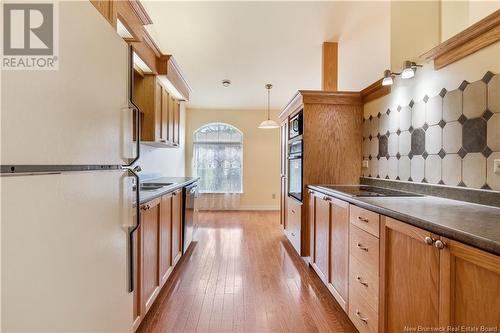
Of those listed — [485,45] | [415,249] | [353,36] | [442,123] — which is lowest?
[415,249]

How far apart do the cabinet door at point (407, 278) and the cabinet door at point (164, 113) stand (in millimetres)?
2560

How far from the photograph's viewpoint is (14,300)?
64 centimetres

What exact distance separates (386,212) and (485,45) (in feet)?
3.73

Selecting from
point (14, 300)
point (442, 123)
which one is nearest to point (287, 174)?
point (442, 123)

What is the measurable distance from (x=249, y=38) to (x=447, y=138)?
243cm

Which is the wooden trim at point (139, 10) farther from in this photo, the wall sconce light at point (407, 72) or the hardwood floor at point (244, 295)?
the hardwood floor at point (244, 295)

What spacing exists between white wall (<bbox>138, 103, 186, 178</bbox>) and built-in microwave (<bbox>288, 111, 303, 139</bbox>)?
1.98 metres

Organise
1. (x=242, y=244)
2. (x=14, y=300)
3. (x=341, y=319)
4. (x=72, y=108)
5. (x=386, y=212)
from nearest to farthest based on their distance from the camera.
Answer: (x=14, y=300) → (x=72, y=108) → (x=386, y=212) → (x=341, y=319) → (x=242, y=244)

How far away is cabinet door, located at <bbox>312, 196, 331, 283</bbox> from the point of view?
2256mm

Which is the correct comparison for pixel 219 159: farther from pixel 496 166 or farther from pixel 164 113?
pixel 496 166

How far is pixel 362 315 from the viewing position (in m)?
1.61

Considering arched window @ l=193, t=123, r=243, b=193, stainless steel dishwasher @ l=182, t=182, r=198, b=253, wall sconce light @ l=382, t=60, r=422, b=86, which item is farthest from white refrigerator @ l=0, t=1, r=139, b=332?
arched window @ l=193, t=123, r=243, b=193

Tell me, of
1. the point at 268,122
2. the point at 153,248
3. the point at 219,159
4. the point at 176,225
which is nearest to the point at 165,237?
the point at 153,248

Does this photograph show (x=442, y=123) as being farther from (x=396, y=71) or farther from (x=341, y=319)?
(x=341, y=319)
